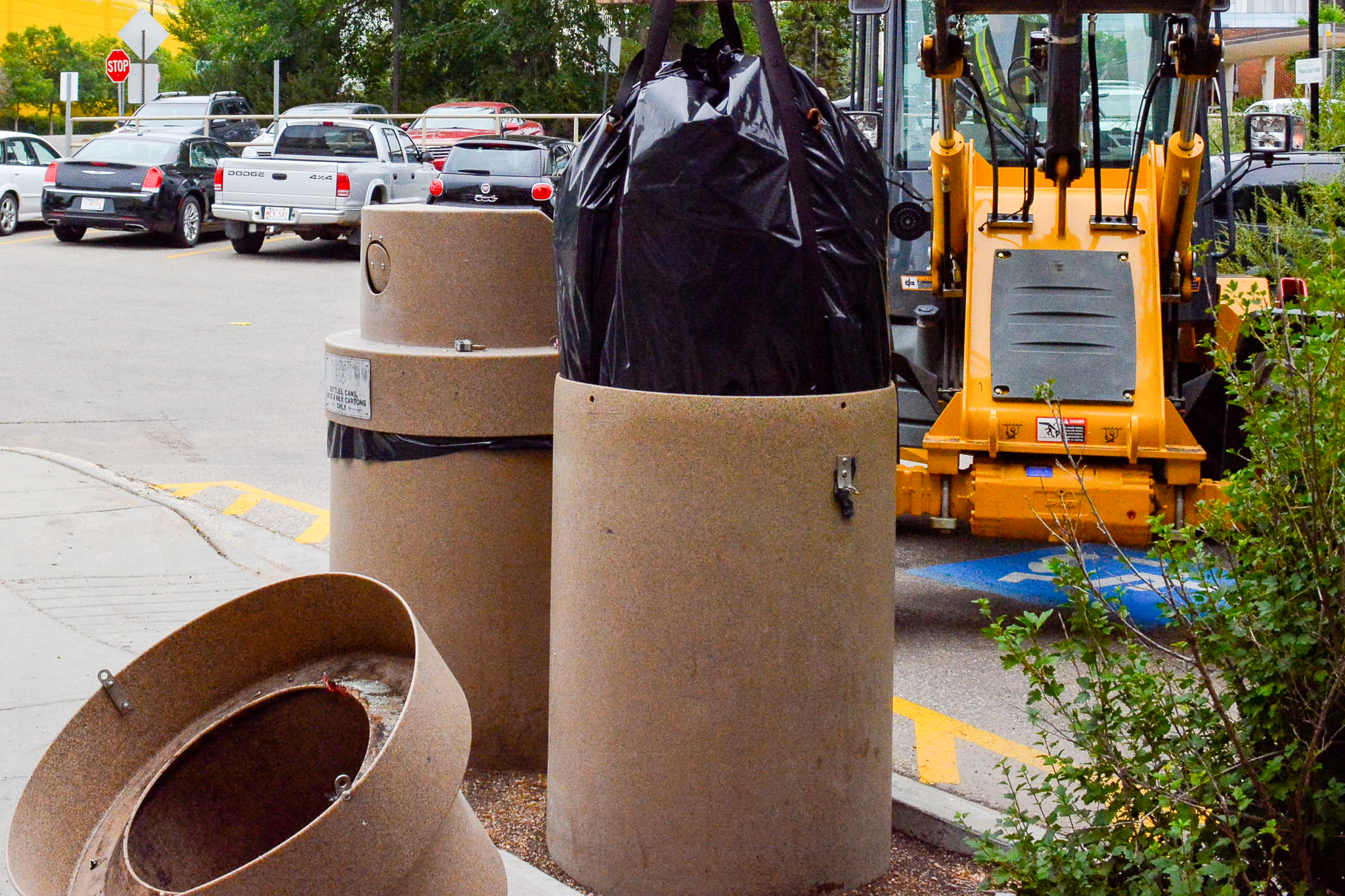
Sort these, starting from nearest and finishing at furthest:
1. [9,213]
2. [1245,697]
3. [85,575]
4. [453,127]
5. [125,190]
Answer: [1245,697] → [85,575] → [125,190] → [9,213] → [453,127]

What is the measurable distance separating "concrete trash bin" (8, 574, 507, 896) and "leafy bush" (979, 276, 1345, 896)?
104cm

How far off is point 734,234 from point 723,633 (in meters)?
0.83

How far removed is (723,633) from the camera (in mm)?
3195

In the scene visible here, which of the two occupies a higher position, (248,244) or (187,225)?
(187,225)

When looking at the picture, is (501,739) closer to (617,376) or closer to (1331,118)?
(617,376)

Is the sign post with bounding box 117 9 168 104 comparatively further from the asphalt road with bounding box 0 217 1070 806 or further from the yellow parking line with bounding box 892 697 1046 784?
the yellow parking line with bounding box 892 697 1046 784

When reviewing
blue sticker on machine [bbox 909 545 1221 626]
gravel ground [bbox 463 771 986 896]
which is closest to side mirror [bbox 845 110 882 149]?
blue sticker on machine [bbox 909 545 1221 626]

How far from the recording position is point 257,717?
3.07m

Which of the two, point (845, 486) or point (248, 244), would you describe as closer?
point (845, 486)

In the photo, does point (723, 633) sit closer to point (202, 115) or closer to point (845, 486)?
point (845, 486)

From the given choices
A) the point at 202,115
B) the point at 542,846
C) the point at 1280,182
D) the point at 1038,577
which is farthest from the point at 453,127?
the point at 542,846

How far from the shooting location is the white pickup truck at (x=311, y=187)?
2123 cm

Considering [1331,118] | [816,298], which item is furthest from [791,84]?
[1331,118]

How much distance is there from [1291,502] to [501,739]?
2218mm
